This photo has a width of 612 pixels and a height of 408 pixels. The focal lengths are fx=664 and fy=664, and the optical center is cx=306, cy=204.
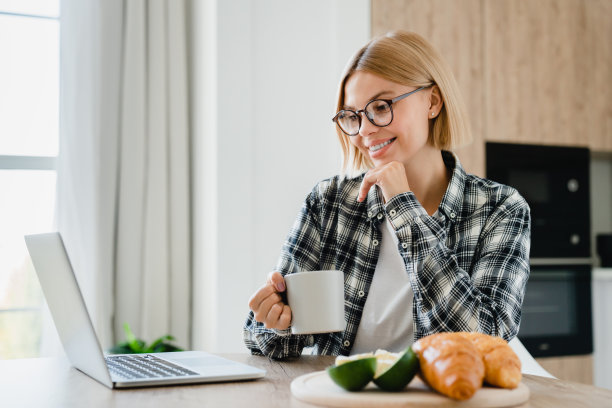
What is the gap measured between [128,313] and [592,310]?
2112mm

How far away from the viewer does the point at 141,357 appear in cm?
111

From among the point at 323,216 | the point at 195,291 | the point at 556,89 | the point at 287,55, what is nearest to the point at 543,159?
the point at 556,89

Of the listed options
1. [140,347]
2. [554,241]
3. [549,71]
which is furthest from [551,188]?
[140,347]

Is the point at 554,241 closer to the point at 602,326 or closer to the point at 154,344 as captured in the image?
the point at 602,326

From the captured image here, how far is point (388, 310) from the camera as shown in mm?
1342

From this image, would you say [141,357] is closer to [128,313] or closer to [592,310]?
[128,313]

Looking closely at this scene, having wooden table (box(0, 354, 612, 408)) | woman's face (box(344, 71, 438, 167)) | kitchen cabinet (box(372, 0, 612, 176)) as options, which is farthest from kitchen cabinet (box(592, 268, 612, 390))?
wooden table (box(0, 354, 612, 408))

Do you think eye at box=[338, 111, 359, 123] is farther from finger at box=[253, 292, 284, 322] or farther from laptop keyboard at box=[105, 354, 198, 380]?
laptop keyboard at box=[105, 354, 198, 380]

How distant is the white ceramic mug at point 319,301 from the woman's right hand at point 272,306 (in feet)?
0.35

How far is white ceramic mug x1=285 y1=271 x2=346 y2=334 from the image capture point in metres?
0.94

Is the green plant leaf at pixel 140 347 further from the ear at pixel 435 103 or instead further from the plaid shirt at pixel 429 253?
the ear at pixel 435 103

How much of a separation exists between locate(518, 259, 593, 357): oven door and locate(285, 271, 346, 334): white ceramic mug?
2201 mm

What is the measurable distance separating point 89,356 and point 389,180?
0.58 metres

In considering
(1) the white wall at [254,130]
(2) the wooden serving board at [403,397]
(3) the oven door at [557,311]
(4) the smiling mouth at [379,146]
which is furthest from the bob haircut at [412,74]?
(3) the oven door at [557,311]
